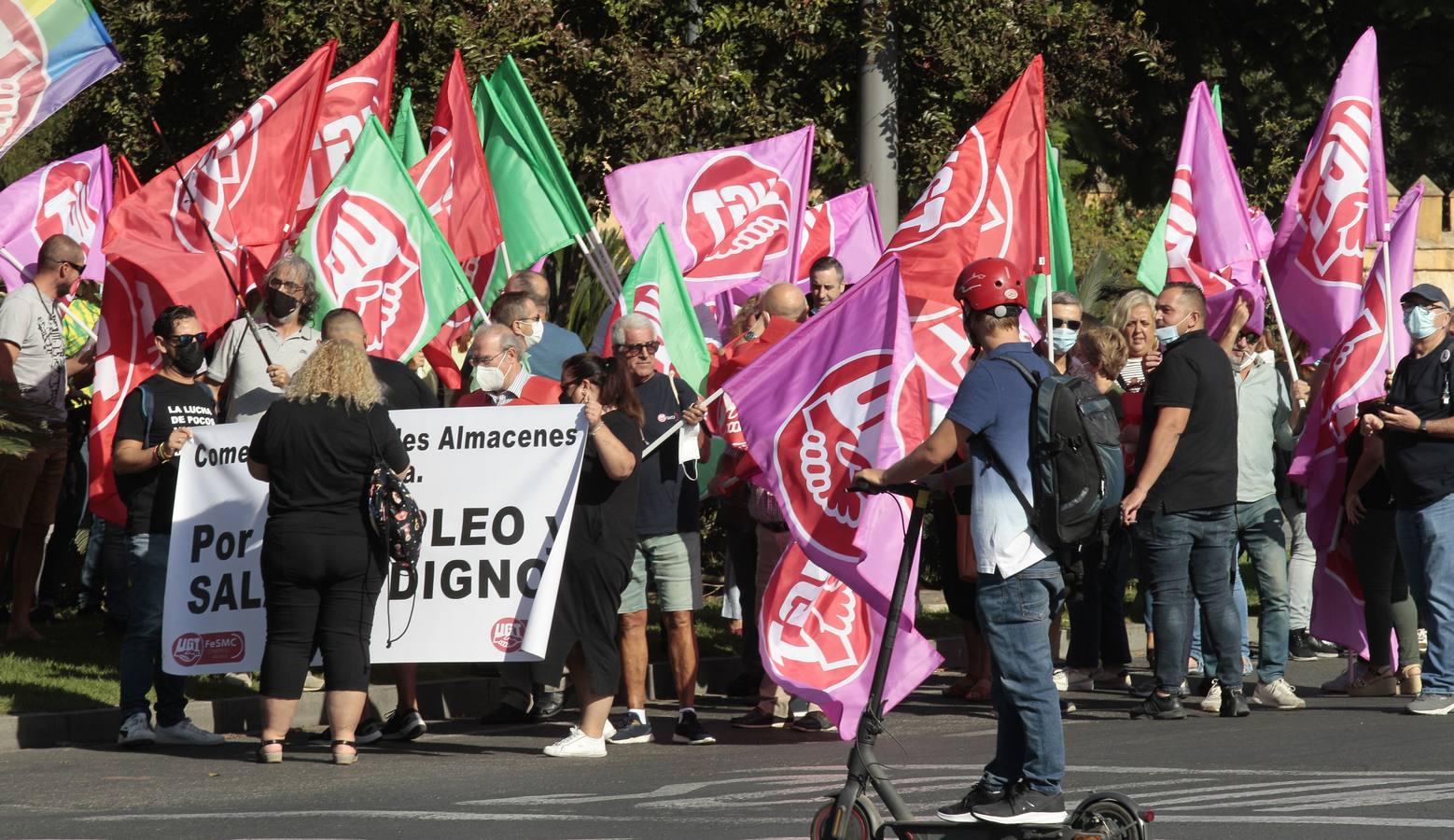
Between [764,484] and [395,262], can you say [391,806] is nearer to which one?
[764,484]

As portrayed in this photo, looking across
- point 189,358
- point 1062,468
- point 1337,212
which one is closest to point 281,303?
point 189,358

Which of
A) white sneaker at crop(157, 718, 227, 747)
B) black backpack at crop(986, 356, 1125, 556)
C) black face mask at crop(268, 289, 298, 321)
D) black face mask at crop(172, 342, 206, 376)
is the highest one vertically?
black face mask at crop(268, 289, 298, 321)

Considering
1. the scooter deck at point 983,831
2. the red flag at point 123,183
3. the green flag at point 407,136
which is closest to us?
the scooter deck at point 983,831

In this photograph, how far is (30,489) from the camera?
38.6ft

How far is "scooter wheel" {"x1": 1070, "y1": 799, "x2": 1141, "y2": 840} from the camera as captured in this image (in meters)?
5.83

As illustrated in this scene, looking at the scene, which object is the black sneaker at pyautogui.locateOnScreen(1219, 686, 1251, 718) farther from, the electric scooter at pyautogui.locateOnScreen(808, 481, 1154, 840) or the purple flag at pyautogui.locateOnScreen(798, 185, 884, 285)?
the purple flag at pyautogui.locateOnScreen(798, 185, 884, 285)

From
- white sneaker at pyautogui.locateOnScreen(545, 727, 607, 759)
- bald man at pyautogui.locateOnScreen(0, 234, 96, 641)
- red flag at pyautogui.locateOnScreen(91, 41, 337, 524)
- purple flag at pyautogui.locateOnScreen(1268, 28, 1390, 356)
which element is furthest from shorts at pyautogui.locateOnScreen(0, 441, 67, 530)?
purple flag at pyautogui.locateOnScreen(1268, 28, 1390, 356)

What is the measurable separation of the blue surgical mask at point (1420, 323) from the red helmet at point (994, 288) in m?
4.22

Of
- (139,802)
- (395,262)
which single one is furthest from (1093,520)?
(395,262)

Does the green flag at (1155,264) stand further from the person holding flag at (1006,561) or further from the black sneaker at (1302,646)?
the person holding flag at (1006,561)

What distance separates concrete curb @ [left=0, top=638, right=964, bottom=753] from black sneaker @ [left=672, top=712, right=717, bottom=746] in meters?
1.54

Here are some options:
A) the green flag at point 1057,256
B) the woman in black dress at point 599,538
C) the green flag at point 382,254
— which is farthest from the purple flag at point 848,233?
the woman in black dress at point 599,538

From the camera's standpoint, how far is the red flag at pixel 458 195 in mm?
12008

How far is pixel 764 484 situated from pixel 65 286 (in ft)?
14.2
